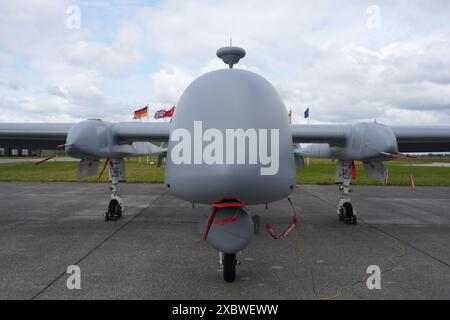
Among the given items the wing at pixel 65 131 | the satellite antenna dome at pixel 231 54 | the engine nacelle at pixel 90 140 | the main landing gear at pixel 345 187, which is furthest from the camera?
the main landing gear at pixel 345 187

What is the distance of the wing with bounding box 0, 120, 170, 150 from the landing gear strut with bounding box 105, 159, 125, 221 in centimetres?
134

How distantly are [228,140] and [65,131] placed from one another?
588 cm

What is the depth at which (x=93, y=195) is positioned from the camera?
574 inches

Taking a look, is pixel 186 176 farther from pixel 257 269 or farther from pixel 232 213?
pixel 257 269

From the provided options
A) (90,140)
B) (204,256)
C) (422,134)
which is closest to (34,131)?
(90,140)

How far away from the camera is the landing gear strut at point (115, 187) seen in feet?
29.8

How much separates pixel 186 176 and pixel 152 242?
3694 mm

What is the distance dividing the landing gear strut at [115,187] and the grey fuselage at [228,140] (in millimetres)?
5401

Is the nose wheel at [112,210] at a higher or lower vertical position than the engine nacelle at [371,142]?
lower

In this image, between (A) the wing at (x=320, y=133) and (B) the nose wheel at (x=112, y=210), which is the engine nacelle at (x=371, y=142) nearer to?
(A) the wing at (x=320, y=133)

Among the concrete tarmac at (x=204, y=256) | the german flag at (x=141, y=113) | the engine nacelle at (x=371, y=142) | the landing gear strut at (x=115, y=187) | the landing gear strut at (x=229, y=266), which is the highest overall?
the german flag at (x=141, y=113)

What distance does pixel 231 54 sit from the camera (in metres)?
4.98

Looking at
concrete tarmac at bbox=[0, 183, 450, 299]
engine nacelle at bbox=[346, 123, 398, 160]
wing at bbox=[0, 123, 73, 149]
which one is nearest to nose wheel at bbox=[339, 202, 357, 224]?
concrete tarmac at bbox=[0, 183, 450, 299]

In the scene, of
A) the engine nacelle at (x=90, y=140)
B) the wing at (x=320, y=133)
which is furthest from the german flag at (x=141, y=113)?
the wing at (x=320, y=133)
